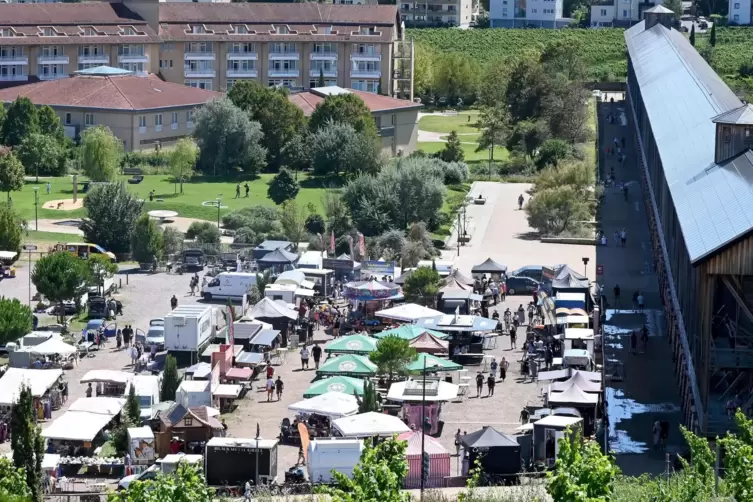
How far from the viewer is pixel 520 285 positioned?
51938 millimetres

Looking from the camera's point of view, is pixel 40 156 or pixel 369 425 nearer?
pixel 369 425

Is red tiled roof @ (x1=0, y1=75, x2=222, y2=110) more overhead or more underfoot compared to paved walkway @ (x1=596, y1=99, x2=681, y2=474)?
more overhead

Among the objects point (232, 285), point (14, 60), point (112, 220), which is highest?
point (14, 60)

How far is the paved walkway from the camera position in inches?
1351

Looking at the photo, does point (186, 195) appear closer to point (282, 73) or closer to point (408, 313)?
point (408, 313)

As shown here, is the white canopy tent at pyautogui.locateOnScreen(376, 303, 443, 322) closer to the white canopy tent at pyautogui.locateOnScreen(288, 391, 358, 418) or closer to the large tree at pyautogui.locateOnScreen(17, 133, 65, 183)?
the white canopy tent at pyautogui.locateOnScreen(288, 391, 358, 418)

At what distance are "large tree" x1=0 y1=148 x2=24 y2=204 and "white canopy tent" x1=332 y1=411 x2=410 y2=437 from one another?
3661cm

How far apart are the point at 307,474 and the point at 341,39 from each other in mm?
68712

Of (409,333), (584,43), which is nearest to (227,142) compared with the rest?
(409,333)

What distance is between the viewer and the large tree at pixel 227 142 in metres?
77.6

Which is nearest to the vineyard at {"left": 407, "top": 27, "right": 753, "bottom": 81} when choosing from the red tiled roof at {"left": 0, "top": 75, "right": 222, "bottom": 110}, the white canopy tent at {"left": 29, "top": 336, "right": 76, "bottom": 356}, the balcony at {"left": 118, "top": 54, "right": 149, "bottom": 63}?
the balcony at {"left": 118, "top": 54, "right": 149, "bottom": 63}

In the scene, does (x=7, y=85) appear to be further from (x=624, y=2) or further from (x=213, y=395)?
(x=624, y=2)

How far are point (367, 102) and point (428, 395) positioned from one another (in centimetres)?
5316

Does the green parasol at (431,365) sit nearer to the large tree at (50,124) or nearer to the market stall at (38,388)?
the market stall at (38,388)
